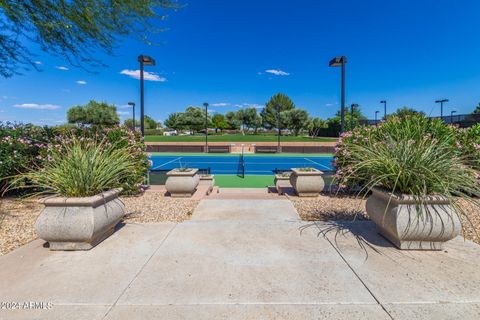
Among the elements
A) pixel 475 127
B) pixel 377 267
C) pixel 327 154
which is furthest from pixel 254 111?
pixel 377 267

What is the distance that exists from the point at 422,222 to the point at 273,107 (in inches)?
3042

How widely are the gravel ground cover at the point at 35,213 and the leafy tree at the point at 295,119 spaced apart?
6256 centimetres

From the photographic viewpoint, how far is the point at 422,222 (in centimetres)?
330

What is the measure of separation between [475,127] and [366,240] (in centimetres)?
685

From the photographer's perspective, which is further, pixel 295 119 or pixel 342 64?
pixel 295 119

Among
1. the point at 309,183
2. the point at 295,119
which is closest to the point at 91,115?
the point at 295,119

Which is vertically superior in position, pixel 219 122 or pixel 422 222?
pixel 219 122

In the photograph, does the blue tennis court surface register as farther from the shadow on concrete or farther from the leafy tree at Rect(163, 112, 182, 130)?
the leafy tree at Rect(163, 112, 182, 130)

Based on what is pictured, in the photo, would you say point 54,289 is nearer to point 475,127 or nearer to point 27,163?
point 27,163

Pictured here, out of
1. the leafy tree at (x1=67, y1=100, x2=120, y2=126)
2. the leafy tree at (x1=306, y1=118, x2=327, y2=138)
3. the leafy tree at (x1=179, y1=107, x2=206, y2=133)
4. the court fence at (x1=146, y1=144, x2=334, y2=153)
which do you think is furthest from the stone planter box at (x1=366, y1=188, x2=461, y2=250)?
the leafy tree at (x1=179, y1=107, x2=206, y2=133)

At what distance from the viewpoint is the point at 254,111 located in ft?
268

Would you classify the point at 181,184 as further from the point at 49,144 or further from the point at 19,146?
the point at 19,146

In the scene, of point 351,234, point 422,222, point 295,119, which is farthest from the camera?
point 295,119

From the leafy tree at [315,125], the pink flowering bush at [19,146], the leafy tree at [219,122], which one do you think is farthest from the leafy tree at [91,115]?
the pink flowering bush at [19,146]
